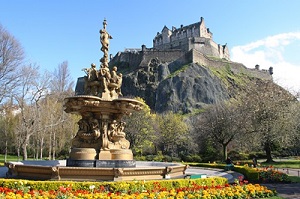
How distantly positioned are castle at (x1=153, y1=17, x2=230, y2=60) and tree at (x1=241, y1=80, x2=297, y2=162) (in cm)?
6166

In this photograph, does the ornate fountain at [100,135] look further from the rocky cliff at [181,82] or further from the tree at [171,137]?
the rocky cliff at [181,82]

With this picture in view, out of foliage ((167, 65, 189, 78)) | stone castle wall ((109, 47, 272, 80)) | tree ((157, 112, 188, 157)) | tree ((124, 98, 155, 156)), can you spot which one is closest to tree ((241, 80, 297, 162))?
tree ((157, 112, 188, 157))

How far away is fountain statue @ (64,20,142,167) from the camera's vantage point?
44.2 ft

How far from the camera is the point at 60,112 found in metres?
40.6

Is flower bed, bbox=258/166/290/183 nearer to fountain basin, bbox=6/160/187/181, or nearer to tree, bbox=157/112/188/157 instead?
fountain basin, bbox=6/160/187/181

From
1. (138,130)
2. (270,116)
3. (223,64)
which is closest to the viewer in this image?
(270,116)

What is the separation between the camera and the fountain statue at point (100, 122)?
13.5m

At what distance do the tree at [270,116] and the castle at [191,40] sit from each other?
61660 mm

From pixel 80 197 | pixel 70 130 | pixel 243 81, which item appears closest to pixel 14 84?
pixel 70 130

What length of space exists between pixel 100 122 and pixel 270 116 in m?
23.7

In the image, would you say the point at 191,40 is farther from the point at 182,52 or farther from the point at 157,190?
the point at 157,190

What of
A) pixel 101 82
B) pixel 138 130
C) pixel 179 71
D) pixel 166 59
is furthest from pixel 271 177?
pixel 166 59

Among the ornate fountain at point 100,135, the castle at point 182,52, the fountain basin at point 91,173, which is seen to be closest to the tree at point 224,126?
the ornate fountain at point 100,135

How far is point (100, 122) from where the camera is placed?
47.1 ft
